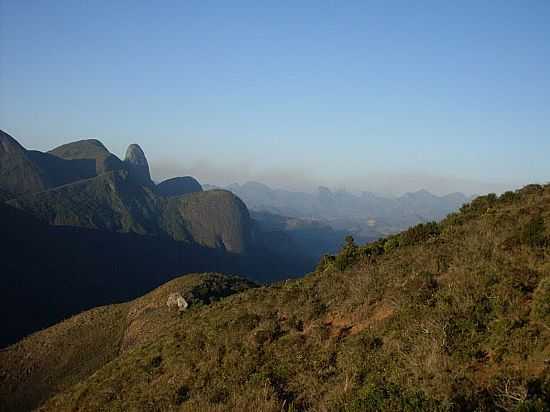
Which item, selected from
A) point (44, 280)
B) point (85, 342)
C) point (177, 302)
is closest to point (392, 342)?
point (177, 302)

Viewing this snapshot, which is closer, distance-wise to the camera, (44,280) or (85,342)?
(85,342)

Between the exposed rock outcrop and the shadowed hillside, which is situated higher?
the exposed rock outcrop

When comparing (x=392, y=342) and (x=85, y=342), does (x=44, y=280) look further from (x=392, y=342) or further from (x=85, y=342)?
(x=392, y=342)

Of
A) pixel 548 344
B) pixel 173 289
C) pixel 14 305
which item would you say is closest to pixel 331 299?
pixel 548 344

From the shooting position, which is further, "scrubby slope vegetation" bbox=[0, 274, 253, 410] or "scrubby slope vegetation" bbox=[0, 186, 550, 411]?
"scrubby slope vegetation" bbox=[0, 274, 253, 410]

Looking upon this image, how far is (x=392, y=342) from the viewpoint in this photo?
10.7 m

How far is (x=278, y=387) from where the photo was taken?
10.8m

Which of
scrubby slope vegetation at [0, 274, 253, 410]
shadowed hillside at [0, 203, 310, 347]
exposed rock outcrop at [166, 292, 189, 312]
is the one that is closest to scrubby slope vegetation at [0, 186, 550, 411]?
scrubby slope vegetation at [0, 274, 253, 410]

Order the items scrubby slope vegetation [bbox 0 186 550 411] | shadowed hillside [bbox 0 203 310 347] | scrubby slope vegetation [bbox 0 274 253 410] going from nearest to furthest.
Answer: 1. scrubby slope vegetation [bbox 0 186 550 411]
2. scrubby slope vegetation [bbox 0 274 253 410]
3. shadowed hillside [bbox 0 203 310 347]

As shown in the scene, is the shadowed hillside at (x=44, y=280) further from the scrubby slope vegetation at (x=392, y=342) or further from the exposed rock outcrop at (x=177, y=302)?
the scrubby slope vegetation at (x=392, y=342)

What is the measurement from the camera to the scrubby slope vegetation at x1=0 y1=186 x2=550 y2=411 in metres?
8.24

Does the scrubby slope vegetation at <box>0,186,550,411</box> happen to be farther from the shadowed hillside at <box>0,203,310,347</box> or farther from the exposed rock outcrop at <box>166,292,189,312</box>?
the shadowed hillside at <box>0,203,310,347</box>

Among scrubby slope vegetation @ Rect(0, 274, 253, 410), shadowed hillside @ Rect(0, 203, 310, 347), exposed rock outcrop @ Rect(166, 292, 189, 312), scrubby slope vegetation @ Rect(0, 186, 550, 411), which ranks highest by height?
scrubby slope vegetation @ Rect(0, 186, 550, 411)

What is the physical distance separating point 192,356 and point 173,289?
133ft
